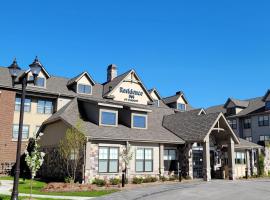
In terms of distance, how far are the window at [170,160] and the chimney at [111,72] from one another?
732 inches

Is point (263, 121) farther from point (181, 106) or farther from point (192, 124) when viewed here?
point (192, 124)

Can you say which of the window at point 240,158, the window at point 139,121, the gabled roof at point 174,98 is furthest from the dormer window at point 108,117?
the gabled roof at point 174,98

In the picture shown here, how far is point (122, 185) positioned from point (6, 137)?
1645 centimetres

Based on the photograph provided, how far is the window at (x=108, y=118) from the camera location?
29.3m

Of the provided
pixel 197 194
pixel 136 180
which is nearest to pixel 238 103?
pixel 136 180

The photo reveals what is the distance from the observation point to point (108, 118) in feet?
97.3

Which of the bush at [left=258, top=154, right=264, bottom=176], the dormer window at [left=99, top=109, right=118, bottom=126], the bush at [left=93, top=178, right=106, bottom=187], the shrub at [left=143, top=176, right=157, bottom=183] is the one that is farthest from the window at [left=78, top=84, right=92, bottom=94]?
the bush at [left=258, top=154, right=264, bottom=176]

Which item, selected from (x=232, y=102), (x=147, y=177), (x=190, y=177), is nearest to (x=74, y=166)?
(x=147, y=177)

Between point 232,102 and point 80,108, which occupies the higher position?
point 232,102

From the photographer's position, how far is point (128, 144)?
92.3 ft

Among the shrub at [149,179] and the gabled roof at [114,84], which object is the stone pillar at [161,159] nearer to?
the shrub at [149,179]

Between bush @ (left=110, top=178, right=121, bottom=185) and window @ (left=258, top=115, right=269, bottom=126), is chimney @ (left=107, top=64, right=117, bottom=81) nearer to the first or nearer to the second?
bush @ (left=110, top=178, right=121, bottom=185)

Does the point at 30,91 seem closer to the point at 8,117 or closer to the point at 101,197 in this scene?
the point at 8,117

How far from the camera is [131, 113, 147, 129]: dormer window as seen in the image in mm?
31609
